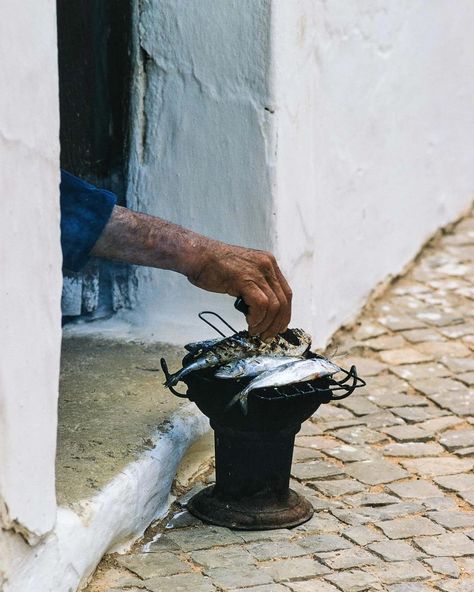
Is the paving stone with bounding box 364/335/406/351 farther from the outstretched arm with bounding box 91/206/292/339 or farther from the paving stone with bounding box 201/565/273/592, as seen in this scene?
the paving stone with bounding box 201/565/273/592

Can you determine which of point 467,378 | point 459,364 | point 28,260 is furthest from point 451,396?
point 28,260

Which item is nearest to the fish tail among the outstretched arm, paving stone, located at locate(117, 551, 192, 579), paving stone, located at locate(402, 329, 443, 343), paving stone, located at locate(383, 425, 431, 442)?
the outstretched arm

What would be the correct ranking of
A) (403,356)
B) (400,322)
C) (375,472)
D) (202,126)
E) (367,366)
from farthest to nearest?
(400,322) → (403,356) → (367,366) → (202,126) → (375,472)

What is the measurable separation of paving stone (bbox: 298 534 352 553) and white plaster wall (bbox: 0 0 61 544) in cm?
98

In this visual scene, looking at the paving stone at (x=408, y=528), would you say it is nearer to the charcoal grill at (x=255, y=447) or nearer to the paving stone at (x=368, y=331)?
the charcoal grill at (x=255, y=447)

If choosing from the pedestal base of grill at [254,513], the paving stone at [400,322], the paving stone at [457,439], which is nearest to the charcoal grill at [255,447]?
the pedestal base of grill at [254,513]

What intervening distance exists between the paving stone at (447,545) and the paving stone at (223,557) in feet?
1.82

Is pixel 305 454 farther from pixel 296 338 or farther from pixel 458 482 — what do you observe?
pixel 296 338

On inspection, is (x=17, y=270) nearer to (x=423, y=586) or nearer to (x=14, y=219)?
(x=14, y=219)

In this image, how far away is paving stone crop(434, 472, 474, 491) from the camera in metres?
4.48

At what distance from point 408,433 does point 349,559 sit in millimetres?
1179

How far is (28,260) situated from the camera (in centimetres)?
314

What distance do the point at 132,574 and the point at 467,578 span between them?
990mm

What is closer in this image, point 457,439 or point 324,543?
point 324,543
